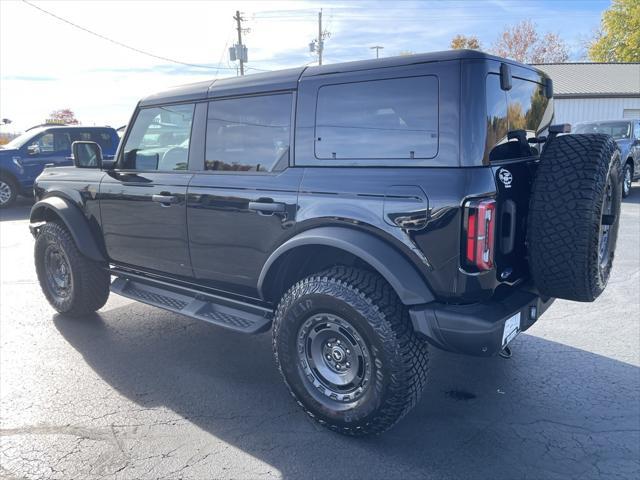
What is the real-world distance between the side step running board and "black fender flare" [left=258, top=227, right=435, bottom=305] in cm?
86

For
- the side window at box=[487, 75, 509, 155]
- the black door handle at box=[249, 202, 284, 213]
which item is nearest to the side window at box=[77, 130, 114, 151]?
the black door handle at box=[249, 202, 284, 213]

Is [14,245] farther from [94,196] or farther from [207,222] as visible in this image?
[207,222]

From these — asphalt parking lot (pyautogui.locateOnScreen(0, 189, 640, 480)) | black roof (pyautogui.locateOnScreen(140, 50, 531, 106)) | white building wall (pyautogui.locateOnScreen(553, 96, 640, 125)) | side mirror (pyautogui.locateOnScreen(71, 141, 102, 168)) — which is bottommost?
asphalt parking lot (pyautogui.locateOnScreen(0, 189, 640, 480))

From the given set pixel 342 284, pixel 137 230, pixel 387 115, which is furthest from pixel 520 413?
pixel 137 230

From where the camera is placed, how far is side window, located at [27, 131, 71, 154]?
12547 millimetres

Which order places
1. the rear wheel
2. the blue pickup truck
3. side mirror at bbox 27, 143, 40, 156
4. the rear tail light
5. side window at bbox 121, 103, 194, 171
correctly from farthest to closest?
1. side mirror at bbox 27, 143, 40, 156
2. the blue pickup truck
3. the rear wheel
4. side window at bbox 121, 103, 194, 171
5. the rear tail light

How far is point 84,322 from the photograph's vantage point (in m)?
4.95

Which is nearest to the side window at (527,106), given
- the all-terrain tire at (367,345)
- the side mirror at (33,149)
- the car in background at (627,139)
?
the all-terrain tire at (367,345)

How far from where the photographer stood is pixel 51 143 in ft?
41.4

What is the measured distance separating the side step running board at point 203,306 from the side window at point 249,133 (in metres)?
0.96

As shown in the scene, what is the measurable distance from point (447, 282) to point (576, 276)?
0.69 metres

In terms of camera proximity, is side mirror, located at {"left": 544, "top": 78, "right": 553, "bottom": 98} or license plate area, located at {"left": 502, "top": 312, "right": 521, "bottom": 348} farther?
side mirror, located at {"left": 544, "top": 78, "right": 553, "bottom": 98}

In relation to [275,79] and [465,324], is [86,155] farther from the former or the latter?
Result: [465,324]

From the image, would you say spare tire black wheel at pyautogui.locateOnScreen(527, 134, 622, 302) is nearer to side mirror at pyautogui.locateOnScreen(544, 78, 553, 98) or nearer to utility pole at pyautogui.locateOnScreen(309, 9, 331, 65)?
side mirror at pyautogui.locateOnScreen(544, 78, 553, 98)
